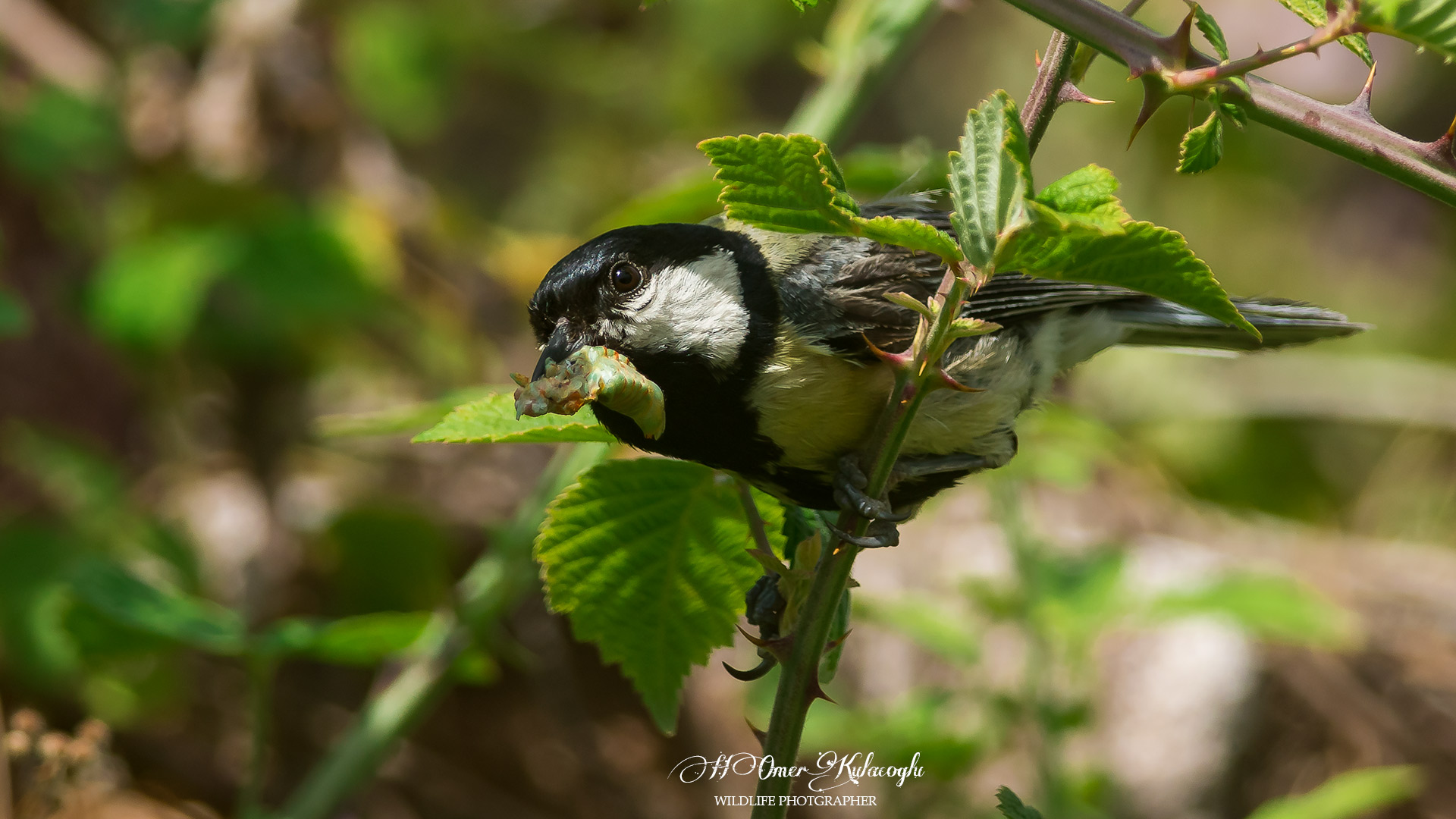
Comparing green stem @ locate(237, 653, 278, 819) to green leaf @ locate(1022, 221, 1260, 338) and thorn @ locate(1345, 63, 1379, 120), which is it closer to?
green leaf @ locate(1022, 221, 1260, 338)

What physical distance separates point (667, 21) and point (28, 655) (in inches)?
182

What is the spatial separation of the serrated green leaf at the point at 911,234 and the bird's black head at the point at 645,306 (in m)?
0.77

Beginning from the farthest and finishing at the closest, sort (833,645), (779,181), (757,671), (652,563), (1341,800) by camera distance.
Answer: (1341,800), (652,563), (757,671), (833,645), (779,181)

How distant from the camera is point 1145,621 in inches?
109

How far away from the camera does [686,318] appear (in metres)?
1.82

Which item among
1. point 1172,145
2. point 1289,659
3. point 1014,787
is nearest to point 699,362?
point 1014,787

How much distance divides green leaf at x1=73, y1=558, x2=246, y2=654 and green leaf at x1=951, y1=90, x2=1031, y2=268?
5.22 feet

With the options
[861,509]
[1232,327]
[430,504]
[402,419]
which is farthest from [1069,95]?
[430,504]

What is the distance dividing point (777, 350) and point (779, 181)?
797 millimetres

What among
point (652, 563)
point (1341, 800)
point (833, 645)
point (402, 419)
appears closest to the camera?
point (833, 645)

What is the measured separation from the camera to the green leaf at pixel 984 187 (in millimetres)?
1012

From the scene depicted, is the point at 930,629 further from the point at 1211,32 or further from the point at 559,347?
the point at 1211,32

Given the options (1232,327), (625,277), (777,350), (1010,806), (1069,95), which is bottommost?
(1010,806)

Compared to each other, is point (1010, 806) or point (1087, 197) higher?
point (1087, 197)
